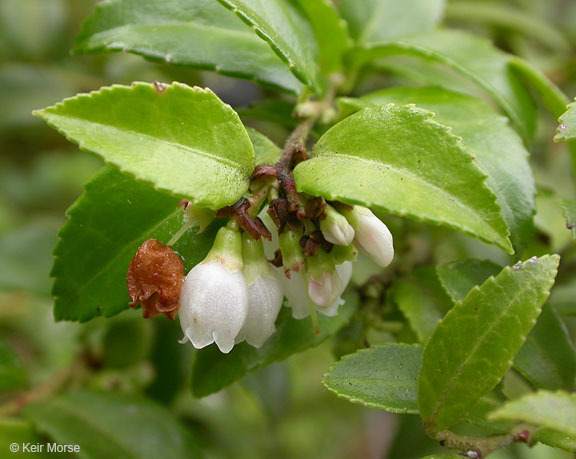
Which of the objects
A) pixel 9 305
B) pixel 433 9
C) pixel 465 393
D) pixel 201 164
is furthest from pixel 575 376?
pixel 9 305

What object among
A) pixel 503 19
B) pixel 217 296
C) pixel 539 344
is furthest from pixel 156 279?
pixel 503 19

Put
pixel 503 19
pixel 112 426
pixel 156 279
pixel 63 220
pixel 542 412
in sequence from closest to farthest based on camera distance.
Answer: pixel 542 412 < pixel 156 279 < pixel 112 426 < pixel 503 19 < pixel 63 220

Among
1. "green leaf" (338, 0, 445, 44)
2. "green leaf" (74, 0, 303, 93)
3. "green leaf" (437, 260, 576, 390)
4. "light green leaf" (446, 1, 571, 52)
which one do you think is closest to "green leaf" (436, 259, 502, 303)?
"green leaf" (437, 260, 576, 390)

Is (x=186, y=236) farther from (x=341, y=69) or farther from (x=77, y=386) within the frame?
(x=77, y=386)

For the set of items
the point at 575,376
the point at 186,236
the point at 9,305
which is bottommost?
the point at 9,305

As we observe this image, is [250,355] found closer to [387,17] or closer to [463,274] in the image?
[463,274]

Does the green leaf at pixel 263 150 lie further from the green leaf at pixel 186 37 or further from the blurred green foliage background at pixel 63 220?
the blurred green foliage background at pixel 63 220

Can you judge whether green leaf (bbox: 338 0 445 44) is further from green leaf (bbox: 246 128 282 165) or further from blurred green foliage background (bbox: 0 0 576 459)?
green leaf (bbox: 246 128 282 165)
